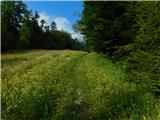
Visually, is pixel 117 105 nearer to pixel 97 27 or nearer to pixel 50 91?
pixel 50 91

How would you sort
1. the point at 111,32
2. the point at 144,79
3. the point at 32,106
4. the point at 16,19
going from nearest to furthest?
the point at 32,106, the point at 144,79, the point at 111,32, the point at 16,19

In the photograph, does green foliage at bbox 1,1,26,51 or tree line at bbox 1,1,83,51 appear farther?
tree line at bbox 1,1,83,51

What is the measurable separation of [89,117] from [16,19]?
9108 centimetres

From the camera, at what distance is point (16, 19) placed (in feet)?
330

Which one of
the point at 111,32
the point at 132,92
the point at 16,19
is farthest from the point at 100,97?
the point at 16,19

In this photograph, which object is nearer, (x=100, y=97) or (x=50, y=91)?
(x=100, y=97)

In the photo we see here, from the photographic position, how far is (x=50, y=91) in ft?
48.5

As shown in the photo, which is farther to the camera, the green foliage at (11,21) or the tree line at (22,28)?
the tree line at (22,28)

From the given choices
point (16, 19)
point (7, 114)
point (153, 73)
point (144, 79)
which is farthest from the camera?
point (16, 19)

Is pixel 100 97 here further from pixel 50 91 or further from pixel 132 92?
pixel 50 91

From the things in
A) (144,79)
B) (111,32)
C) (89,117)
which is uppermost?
(111,32)

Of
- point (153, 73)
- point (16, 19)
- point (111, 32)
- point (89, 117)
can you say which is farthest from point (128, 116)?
point (16, 19)

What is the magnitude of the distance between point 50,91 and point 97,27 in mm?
14980

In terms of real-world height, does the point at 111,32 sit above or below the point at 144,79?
above
